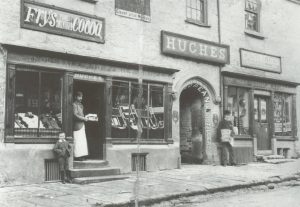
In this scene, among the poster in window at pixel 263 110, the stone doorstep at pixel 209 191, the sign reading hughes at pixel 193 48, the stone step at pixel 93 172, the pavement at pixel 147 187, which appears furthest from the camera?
the poster in window at pixel 263 110

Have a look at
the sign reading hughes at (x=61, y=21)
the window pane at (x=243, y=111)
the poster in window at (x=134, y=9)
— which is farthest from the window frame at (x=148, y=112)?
the window pane at (x=243, y=111)

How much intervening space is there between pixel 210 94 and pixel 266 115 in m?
3.49

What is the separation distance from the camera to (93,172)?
1129cm

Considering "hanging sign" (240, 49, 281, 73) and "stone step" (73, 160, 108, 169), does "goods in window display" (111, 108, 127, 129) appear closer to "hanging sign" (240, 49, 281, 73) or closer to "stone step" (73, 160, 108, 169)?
"stone step" (73, 160, 108, 169)

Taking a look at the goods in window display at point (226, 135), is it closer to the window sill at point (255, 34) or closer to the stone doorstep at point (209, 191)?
the stone doorstep at point (209, 191)

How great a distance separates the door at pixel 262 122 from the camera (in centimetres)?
Answer: 1723

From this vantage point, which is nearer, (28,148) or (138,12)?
(28,148)

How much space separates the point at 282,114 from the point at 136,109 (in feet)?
25.6

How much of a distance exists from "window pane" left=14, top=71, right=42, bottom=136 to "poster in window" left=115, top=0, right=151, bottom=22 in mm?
3382

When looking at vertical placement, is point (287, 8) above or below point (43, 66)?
above

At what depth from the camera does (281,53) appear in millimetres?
18516

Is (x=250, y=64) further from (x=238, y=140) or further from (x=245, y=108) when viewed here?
(x=238, y=140)

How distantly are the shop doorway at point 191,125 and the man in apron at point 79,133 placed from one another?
4.89 metres

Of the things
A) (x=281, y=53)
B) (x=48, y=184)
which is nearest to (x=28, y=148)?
(x=48, y=184)
